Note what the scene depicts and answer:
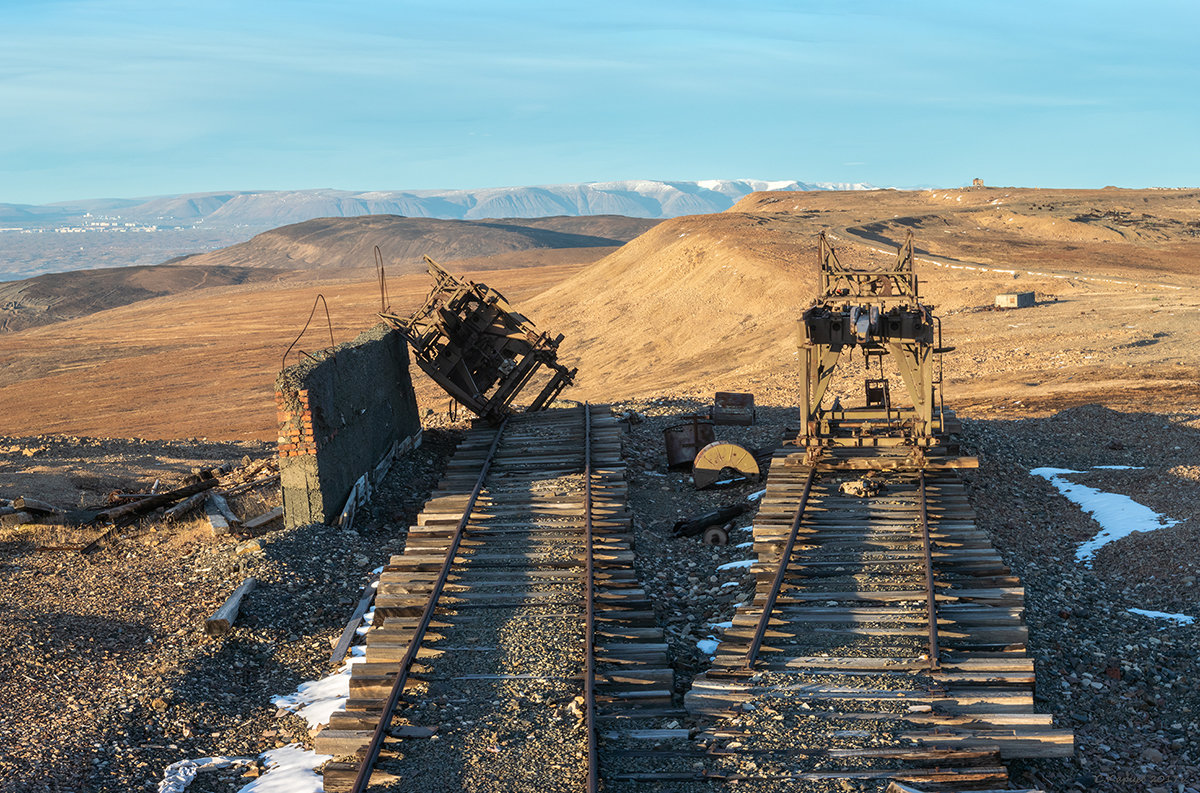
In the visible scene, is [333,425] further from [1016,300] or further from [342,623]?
[1016,300]

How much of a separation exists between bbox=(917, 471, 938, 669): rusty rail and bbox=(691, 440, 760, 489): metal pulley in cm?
293

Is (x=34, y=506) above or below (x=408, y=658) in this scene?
above

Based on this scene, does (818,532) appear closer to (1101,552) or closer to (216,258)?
(1101,552)

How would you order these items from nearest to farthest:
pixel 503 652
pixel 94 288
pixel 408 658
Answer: pixel 408 658 → pixel 503 652 → pixel 94 288

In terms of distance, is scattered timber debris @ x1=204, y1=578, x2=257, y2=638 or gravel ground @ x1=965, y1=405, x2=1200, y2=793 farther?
scattered timber debris @ x1=204, y1=578, x2=257, y2=638

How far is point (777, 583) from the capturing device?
10.1 metres

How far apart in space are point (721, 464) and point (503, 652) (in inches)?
287

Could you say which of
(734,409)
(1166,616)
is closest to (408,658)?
(1166,616)

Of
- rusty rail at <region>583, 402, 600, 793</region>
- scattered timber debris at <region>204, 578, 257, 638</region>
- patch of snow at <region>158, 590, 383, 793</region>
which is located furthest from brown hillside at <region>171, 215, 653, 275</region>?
patch of snow at <region>158, 590, 383, 793</region>

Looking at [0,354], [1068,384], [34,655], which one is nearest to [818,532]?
[34,655]

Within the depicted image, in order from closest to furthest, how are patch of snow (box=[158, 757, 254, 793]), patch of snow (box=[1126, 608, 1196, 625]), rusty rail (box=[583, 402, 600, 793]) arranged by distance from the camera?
rusty rail (box=[583, 402, 600, 793]) → patch of snow (box=[158, 757, 254, 793]) → patch of snow (box=[1126, 608, 1196, 625])

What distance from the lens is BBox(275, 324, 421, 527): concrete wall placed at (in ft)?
45.1

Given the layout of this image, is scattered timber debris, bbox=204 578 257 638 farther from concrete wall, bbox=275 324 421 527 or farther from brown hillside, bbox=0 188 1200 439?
brown hillside, bbox=0 188 1200 439

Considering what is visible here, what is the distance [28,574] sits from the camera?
12.7 meters
